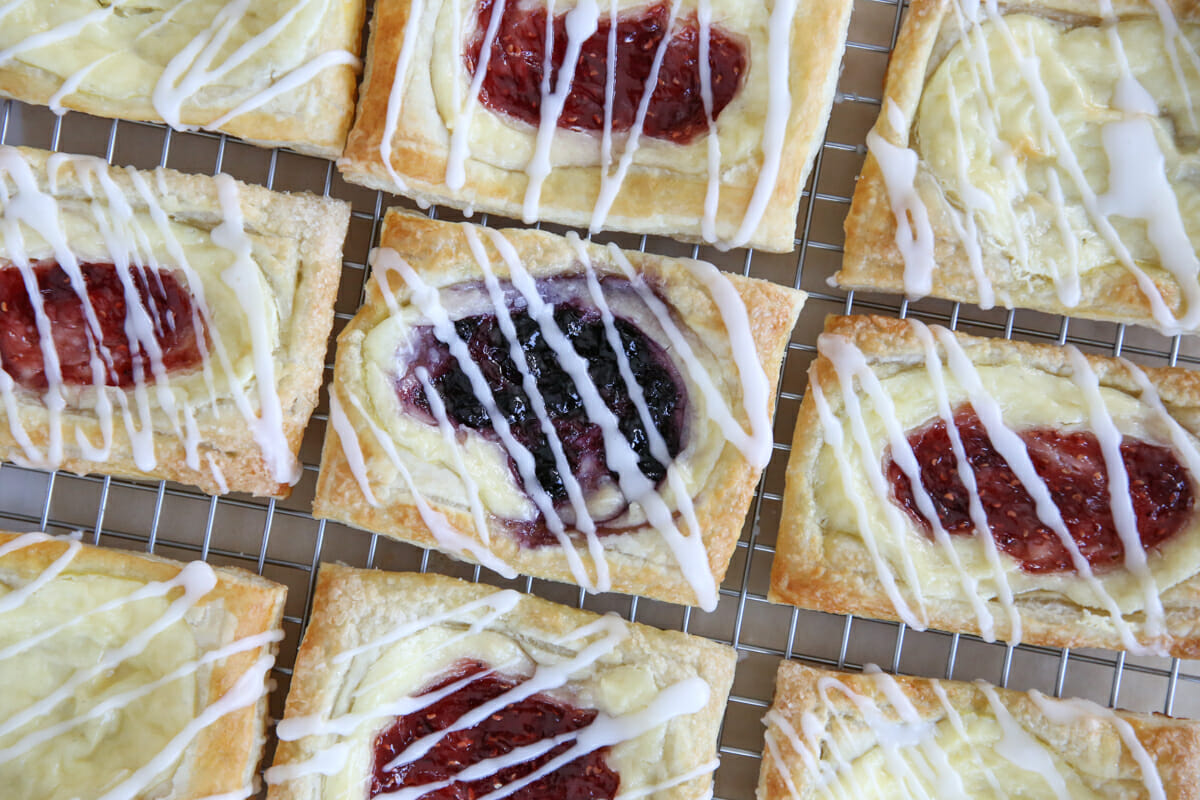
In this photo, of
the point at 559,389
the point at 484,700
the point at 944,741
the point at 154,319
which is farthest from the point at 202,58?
the point at 944,741

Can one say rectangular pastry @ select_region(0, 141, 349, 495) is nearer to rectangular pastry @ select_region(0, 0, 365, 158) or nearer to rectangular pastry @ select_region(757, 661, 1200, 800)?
rectangular pastry @ select_region(0, 0, 365, 158)

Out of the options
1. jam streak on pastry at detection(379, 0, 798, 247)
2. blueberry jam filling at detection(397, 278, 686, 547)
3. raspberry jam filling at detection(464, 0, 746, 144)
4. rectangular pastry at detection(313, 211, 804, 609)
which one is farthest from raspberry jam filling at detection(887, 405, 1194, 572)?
raspberry jam filling at detection(464, 0, 746, 144)

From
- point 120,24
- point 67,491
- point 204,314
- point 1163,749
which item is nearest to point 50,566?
point 67,491

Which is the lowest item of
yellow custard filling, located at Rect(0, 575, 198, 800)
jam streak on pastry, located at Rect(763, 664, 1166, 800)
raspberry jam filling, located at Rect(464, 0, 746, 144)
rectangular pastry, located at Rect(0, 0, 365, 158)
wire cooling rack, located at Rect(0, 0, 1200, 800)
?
yellow custard filling, located at Rect(0, 575, 198, 800)

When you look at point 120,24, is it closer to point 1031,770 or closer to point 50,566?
point 50,566

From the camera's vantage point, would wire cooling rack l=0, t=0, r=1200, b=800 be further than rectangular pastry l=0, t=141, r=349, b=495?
Yes

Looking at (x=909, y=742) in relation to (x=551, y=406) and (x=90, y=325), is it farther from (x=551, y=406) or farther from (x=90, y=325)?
(x=90, y=325)
